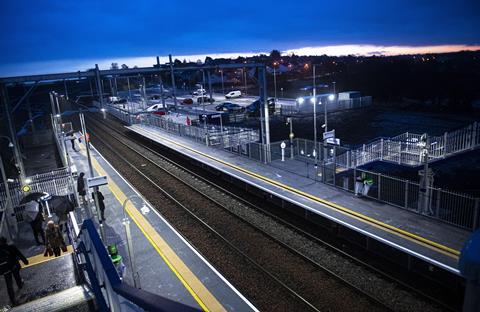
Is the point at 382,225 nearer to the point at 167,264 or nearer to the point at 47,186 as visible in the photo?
the point at 167,264

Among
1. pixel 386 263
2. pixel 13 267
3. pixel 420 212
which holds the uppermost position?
pixel 13 267

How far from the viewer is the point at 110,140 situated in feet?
124

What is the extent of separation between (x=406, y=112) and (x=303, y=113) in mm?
13468

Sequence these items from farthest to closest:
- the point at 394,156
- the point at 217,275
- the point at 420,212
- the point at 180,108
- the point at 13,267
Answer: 1. the point at 180,108
2. the point at 394,156
3. the point at 420,212
4. the point at 217,275
5. the point at 13,267

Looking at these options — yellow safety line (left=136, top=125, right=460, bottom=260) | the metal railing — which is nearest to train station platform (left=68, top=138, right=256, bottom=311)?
the metal railing

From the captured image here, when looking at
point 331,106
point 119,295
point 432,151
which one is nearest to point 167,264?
point 119,295

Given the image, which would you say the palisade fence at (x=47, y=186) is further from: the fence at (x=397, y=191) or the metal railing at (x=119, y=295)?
the metal railing at (x=119, y=295)

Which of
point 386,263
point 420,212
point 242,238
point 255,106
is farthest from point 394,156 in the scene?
point 255,106

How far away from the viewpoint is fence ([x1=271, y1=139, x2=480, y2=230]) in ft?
39.3

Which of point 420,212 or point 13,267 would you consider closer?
point 13,267

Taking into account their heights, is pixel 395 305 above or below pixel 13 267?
below

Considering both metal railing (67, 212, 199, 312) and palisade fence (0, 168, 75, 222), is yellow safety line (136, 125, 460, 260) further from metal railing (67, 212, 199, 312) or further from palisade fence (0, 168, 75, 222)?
palisade fence (0, 168, 75, 222)

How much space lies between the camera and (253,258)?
12.1 metres

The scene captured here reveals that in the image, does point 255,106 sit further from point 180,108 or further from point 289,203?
point 289,203
